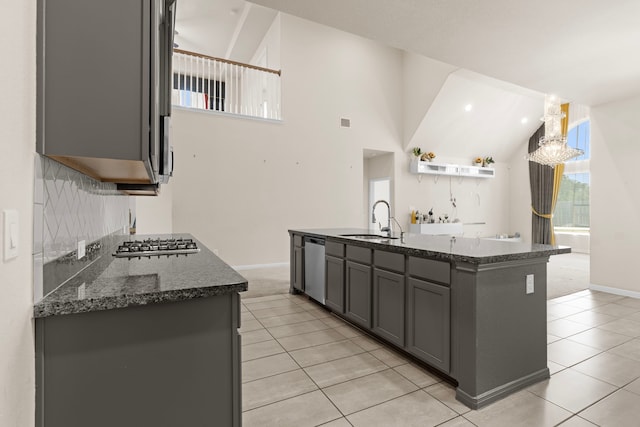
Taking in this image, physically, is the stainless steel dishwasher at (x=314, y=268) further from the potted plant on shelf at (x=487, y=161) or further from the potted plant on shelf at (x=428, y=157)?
the potted plant on shelf at (x=487, y=161)

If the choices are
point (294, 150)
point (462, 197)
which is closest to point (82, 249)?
point (294, 150)

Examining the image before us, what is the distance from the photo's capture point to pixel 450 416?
1.93 m

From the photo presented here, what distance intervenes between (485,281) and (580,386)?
43.1 inches

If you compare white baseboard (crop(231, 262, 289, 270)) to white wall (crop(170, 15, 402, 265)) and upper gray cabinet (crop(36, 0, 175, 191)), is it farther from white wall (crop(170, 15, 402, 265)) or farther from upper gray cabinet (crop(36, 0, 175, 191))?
upper gray cabinet (crop(36, 0, 175, 191))

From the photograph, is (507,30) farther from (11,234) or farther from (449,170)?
(449,170)

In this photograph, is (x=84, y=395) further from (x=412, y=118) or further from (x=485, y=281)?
(x=412, y=118)

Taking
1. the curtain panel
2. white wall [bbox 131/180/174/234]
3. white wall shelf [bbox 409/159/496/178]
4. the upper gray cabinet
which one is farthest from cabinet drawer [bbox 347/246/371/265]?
the curtain panel

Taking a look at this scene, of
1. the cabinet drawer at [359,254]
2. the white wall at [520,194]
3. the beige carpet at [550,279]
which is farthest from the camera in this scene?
the white wall at [520,194]

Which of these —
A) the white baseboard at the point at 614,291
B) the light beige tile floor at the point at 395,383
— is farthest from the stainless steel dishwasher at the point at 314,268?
the white baseboard at the point at 614,291

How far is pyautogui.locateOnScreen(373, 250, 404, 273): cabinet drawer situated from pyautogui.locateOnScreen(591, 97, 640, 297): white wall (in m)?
4.27

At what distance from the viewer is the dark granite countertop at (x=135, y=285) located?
3.29 ft

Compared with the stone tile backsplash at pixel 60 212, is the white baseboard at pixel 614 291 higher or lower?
lower

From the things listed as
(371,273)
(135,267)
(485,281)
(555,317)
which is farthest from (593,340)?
(135,267)

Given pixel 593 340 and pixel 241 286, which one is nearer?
pixel 241 286
